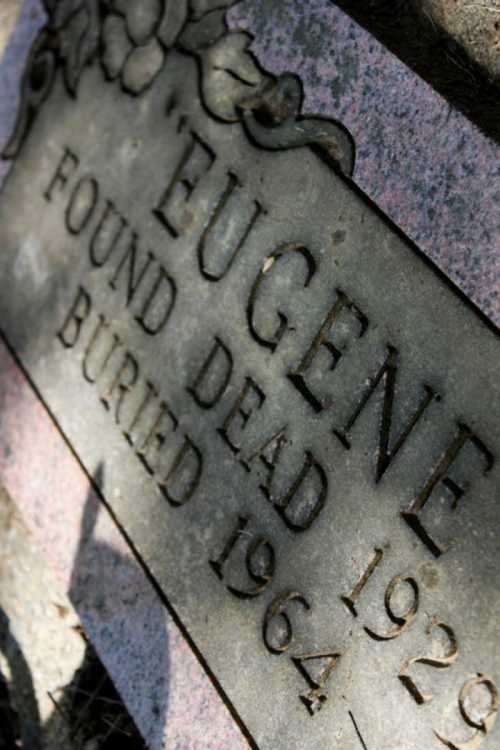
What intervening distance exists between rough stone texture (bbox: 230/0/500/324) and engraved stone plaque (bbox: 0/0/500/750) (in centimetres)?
4

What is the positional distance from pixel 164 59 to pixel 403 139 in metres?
0.73

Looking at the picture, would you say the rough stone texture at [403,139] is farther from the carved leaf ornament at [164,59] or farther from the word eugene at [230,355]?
the word eugene at [230,355]

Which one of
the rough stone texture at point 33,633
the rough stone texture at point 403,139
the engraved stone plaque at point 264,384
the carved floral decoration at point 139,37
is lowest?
the rough stone texture at point 33,633

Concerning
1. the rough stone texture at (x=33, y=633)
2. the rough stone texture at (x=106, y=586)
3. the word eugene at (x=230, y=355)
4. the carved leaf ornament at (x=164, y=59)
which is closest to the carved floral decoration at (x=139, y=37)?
the carved leaf ornament at (x=164, y=59)

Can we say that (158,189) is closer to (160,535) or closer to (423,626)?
(160,535)

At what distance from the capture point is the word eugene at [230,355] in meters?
1.86

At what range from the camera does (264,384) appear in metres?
2.09

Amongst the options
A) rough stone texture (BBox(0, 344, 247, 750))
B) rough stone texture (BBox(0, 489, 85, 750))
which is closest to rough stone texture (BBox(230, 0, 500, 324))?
rough stone texture (BBox(0, 344, 247, 750))

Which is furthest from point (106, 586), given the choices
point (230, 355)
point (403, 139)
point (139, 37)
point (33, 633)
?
point (139, 37)

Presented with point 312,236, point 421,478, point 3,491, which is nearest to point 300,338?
point 312,236

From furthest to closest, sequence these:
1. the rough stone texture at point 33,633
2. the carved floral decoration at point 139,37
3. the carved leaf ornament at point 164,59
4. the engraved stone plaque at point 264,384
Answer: the rough stone texture at point 33,633, the carved floral decoration at point 139,37, the carved leaf ornament at point 164,59, the engraved stone plaque at point 264,384

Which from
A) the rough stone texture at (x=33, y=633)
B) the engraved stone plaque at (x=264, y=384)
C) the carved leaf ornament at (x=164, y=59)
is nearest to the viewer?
the engraved stone plaque at (x=264, y=384)

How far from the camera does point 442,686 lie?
5.85 feet

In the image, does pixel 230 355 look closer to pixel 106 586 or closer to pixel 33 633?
pixel 106 586
